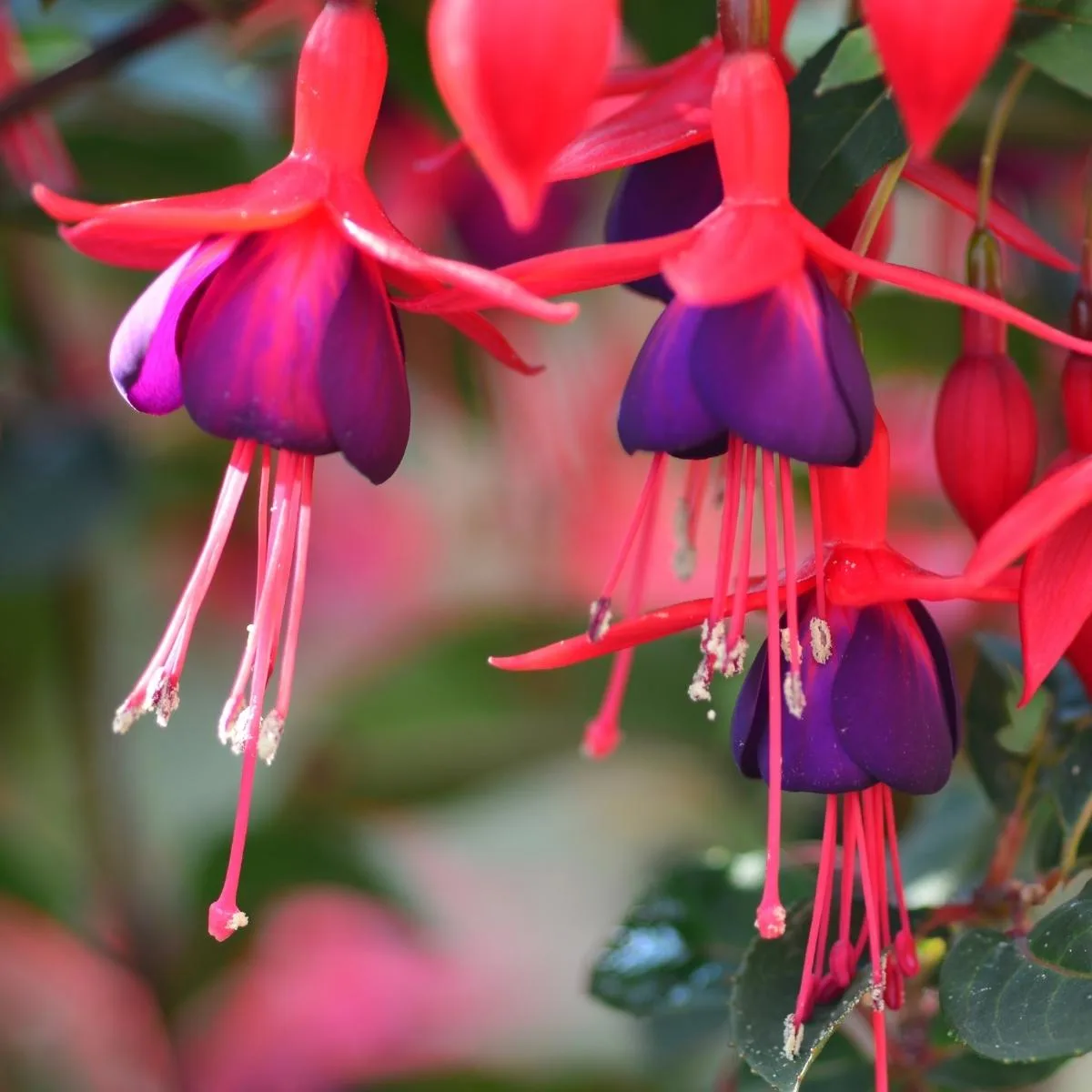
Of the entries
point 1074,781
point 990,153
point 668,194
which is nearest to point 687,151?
point 668,194

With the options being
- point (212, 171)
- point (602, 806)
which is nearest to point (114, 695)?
point (212, 171)

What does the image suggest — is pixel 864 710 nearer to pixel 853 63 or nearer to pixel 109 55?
pixel 853 63

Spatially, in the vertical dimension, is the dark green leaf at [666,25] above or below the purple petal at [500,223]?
above

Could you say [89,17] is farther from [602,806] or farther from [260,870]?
[602,806]

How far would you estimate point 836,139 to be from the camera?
56 cm

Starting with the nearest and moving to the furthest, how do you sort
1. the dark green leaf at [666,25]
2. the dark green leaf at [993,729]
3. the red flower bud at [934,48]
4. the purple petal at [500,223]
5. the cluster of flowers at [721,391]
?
1. the red flower bud at [934,48]
2. the cluster of flowers at [721,391]
3. the dark green leaf at [993,729]
4. the dark green leaf at [666,25]
5. the purple petal at [500,223]

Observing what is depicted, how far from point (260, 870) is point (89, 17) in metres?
0.70

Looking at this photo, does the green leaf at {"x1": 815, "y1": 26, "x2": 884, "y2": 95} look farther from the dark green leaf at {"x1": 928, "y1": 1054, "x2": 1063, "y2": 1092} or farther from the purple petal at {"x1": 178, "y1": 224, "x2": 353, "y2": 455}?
the dark green leaf at {"x1": 928, "y1": 1054, "x2": 1063, "y2": 1092}

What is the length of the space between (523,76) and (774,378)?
0.45 ft

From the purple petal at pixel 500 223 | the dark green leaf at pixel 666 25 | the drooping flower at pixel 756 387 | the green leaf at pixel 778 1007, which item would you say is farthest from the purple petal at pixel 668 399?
the purple petal at pixel 500 223

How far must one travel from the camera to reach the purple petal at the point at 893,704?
1.65ft

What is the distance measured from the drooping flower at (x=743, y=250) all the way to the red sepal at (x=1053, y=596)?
80mm

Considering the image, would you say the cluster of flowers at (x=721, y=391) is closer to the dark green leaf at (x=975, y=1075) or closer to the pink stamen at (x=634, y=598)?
the pink stamen at (x=634, y=598)

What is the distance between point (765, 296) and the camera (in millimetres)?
466
